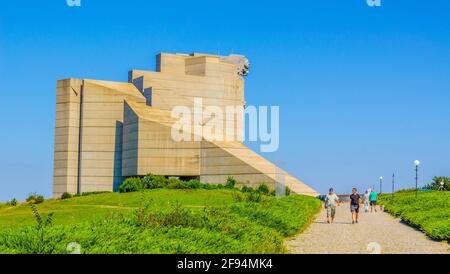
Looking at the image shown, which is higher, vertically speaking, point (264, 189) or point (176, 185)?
point (176, 185)

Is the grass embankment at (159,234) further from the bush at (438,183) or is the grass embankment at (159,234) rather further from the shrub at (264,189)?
the bush at (438,183)

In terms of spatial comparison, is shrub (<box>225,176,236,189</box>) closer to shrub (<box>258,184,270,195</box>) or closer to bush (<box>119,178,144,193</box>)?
shrub (<box>258,184,270,195</box>)

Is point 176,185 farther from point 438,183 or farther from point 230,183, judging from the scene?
point 438,183

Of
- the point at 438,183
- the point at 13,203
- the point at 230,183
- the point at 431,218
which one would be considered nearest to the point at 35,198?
the point at 13,203

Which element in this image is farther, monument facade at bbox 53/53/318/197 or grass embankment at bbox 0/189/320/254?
monument facade at bbox 53/53/318/197

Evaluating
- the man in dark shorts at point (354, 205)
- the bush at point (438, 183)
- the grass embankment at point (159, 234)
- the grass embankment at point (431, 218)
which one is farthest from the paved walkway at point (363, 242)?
the bush at point (438, 183)

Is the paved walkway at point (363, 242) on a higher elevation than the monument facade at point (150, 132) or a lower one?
lower

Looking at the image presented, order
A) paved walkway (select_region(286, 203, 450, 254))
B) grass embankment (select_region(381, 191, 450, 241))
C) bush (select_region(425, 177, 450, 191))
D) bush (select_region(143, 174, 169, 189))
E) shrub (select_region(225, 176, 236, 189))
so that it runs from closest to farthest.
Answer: paved walkway (select_region(286, 203, 450, 254)) < grass embankment (select_region(381, 191, 450, 241)) < bush (select_region(143, 174, 169, 189)) < shrub (select_region(225, 176, 236, 189)) < bush (select_region(425, 177, 450, 191))

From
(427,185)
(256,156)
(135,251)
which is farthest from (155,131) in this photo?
(135,251)

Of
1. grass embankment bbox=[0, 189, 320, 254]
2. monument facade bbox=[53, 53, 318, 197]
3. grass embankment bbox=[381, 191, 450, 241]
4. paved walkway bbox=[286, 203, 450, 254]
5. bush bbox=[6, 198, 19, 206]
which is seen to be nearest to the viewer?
grass embankment bbox=[0, 189, 320, 254]

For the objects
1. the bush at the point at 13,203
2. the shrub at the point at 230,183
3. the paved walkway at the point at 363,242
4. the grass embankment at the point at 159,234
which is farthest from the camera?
the shrub at the point at 230,183

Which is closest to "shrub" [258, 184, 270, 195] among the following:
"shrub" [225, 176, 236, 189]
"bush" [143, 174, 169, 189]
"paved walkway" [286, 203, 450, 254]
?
"shrub" [225, 176, 236, 189]

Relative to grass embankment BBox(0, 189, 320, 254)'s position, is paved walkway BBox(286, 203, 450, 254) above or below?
below
